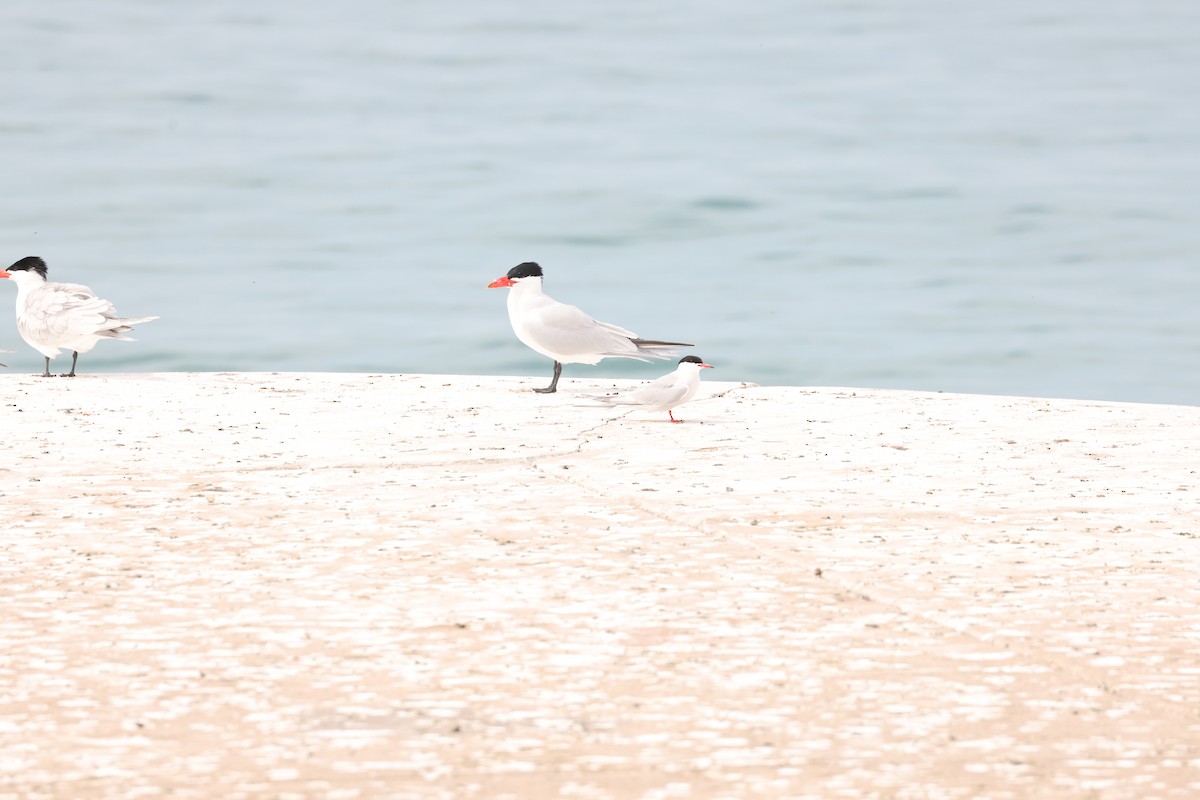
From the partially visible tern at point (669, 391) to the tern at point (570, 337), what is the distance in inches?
Result: 41.4

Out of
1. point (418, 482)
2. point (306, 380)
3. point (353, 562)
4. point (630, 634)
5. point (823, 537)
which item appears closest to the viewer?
point (630, 634)

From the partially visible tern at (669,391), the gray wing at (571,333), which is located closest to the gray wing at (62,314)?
the gray wing at (571,333)

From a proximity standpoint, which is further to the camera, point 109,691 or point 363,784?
point 109,691

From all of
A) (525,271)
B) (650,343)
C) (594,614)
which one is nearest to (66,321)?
(525,271)

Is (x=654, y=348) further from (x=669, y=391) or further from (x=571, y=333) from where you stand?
(x=669, y=391)

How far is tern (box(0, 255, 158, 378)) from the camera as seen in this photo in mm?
9258

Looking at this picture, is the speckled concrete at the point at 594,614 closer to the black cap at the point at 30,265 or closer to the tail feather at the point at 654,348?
the tail feather at the point at 654,348

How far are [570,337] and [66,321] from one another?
2803mm

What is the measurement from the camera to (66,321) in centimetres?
924

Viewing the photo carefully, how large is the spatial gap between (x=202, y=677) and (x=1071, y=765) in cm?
178

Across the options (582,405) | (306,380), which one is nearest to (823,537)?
(582,405)

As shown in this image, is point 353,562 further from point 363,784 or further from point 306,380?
point 306,380

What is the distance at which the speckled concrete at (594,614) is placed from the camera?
311 centimetres

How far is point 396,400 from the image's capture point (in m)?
8.09
